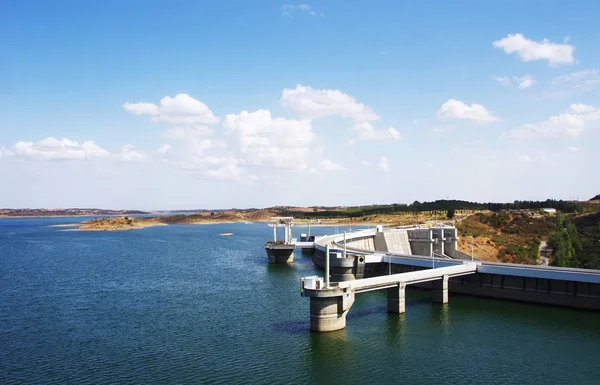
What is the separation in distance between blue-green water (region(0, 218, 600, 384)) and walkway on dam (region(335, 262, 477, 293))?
3.35 m

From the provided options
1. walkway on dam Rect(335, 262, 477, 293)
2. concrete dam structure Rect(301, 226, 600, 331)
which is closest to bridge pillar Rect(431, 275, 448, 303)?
concrete dam structure Rect(301, 226, 600, 331)

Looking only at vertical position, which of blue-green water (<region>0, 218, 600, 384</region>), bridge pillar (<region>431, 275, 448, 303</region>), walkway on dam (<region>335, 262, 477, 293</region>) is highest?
walkway on dam (<region>335, 262, 477, 293</region>)

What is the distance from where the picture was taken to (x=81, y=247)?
423ft

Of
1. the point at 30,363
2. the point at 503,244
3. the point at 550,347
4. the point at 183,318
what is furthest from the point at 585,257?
the point at 30,363

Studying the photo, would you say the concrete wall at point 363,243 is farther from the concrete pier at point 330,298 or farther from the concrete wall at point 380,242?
the concrete pier at point 330,298

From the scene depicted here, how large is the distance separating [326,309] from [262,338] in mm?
6030

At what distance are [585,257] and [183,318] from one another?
73.6 metres

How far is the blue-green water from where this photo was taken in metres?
34.4

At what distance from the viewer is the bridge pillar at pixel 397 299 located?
163ft

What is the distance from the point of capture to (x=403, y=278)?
164 ft

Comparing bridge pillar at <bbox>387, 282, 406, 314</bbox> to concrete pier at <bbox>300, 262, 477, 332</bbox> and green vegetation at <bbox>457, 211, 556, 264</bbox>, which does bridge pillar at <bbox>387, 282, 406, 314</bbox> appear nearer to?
concrete pier at <bbox>300, 262, 477, 332</bbox>

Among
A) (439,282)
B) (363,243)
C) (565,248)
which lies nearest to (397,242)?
(363,243)

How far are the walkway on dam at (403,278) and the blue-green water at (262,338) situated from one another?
11.0 ft

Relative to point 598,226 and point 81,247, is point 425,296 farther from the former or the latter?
point 81,247
